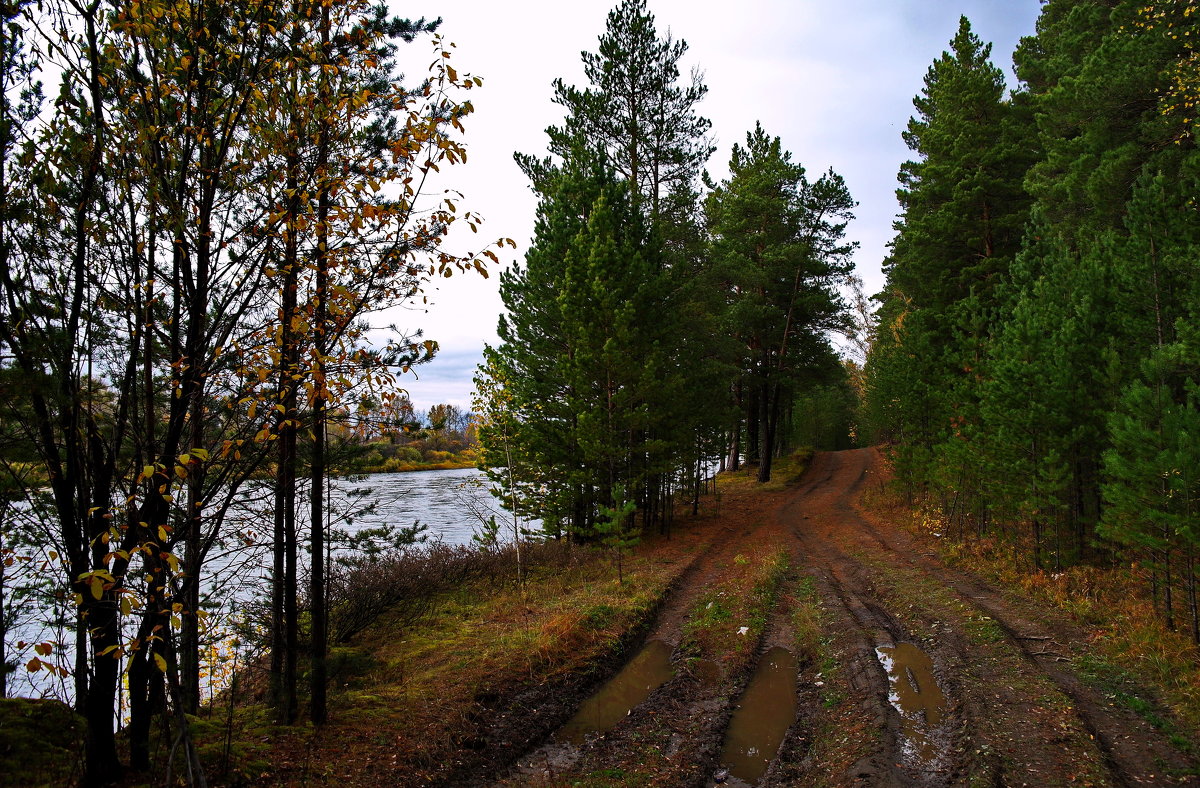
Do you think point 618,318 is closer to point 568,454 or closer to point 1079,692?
point 568,454

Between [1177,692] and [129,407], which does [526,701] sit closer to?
[129,407]

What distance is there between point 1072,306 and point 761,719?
9.15 metres

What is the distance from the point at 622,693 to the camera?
23.2 ft

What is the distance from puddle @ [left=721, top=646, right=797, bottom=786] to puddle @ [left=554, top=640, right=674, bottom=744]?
46.1 inches

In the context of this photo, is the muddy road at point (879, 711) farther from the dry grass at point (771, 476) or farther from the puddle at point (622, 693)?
the dry grass at point (771, 476)

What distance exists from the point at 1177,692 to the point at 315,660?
8.77 meters

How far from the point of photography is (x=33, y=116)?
335 cm

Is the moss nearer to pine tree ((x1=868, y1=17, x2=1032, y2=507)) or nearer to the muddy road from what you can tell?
the muddy road

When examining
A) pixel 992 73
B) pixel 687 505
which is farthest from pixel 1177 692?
pixel 992 73

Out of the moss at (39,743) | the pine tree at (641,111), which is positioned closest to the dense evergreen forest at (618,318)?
the pine tree at (641,111)

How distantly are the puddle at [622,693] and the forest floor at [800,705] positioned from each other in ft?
0.18

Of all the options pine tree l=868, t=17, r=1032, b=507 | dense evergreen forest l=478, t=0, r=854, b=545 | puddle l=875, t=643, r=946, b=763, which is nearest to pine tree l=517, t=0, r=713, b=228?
dense evergreen forest l=478, t=0, r=854, b=545

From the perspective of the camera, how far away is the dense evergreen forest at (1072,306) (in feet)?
25.0

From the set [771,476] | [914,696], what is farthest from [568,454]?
[771,476]
